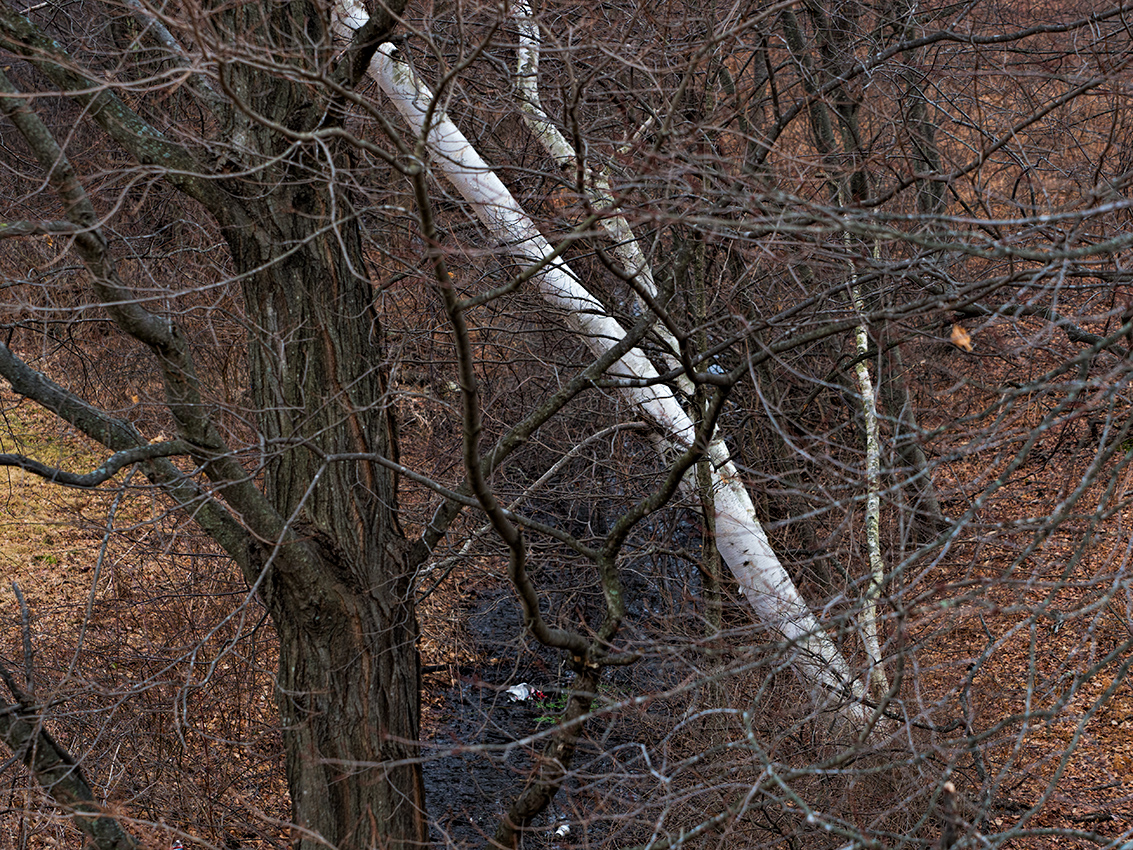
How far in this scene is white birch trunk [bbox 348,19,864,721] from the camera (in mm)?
4676

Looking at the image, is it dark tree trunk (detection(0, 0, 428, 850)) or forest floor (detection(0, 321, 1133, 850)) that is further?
forest floor (detection(0, 321, 1133, 850))

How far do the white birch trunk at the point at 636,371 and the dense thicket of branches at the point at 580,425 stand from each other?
0.03m

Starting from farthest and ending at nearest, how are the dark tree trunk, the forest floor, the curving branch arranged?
the forest floor → the dark tree trunk → the curving branch

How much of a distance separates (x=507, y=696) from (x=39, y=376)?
5322 millimetres

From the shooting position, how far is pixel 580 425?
7.71 meters

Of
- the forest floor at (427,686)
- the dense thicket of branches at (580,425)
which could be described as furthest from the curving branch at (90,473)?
the forest floor at (427,686)

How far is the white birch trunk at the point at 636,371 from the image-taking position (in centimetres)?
468

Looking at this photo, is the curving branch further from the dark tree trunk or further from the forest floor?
the forest floor

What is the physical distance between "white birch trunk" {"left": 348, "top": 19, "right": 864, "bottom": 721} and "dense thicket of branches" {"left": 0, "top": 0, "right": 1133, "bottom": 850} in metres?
0.03

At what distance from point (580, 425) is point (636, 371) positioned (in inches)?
102

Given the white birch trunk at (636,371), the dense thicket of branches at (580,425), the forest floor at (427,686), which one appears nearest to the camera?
the dense thicket of branches at (580,425)

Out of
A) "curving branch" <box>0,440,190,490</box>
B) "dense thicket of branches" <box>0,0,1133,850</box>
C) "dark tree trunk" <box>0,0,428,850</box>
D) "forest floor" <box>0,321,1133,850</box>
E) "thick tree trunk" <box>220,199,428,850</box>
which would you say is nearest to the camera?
"dense thicket of branches" <box>0,0,1133,850</box>

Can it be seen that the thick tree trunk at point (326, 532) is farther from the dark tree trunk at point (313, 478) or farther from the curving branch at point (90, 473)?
the curving branch at point (90, 473)

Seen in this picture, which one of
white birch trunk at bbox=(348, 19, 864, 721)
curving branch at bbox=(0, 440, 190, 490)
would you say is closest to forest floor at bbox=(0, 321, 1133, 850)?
white birch trunk at bbox=(348, 19, 864, 721)
